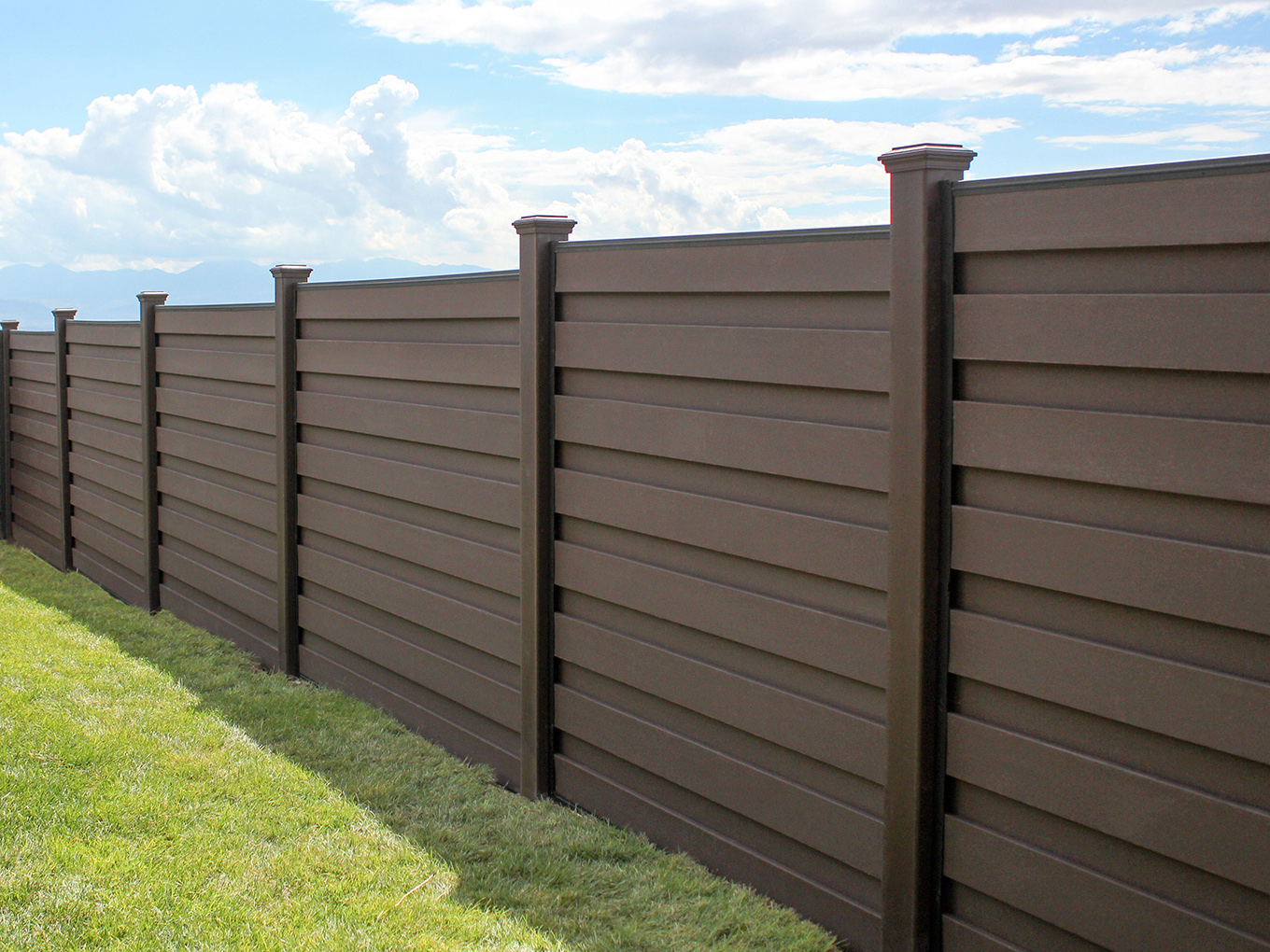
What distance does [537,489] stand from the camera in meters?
4.02

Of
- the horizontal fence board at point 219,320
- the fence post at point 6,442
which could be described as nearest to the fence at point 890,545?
the horizontal fence board at point 219,320

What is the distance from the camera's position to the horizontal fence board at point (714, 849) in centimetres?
310

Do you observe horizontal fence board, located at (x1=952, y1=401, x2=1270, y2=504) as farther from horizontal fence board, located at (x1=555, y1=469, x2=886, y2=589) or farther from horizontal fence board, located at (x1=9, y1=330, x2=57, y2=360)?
horizontal fence board, located at (x1=9, y1=330, x2=57, y2=360)

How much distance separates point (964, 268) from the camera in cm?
270

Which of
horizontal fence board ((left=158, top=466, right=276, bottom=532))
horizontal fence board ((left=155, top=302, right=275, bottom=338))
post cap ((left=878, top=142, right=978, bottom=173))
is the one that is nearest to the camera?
post cap ((left=878, top=142, right=978, bottom=173))

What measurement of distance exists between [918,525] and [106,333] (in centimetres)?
710

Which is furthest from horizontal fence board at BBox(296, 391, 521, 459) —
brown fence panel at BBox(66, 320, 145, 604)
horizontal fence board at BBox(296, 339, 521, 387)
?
brown fence panel at BBox(66, 320, 145, 604)

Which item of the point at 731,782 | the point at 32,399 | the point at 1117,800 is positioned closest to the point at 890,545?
the point at 1117,800

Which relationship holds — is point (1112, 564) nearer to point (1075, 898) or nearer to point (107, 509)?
point (1075, 898)

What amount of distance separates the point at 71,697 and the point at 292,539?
125 centimetres

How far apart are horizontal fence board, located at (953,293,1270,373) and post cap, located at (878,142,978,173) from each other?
12.4 inches

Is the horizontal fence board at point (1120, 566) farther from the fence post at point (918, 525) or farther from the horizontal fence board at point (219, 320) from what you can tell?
the horizontal fence board at point (219, 320)

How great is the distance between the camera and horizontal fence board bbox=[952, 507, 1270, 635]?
2277 mm

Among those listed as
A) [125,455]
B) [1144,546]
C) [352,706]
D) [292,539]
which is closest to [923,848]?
[1144,546]
